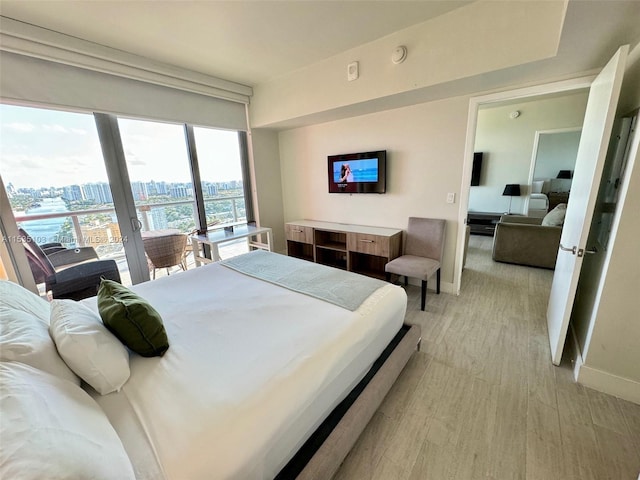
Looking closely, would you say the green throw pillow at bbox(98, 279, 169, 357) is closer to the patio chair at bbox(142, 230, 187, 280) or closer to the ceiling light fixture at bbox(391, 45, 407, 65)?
the patio chair at bbox(142, 230, 187, 280)

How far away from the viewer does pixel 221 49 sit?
248 cm

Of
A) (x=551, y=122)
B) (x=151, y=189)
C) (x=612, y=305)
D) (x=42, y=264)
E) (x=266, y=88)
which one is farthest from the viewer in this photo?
(x=551, y=122)

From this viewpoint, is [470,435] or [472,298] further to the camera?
[472,298]

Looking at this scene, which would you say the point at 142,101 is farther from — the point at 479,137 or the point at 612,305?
the point at 479,137

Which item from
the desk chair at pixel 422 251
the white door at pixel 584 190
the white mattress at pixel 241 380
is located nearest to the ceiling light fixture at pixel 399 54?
the white door at pixel 584 190

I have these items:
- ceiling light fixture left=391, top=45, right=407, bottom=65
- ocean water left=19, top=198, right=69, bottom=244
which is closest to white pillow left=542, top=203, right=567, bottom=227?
ceiling light fixture left=391, top=45, right=407, bottom=65

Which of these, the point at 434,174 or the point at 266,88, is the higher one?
the point at 266,88

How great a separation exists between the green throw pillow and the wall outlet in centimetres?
266

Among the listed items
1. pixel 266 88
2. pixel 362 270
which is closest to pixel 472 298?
pixel 362 270

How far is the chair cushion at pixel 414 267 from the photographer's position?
2586mm

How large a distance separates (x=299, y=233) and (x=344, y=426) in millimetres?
2906

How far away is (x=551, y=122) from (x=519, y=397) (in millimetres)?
5605

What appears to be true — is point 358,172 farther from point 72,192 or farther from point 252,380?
point 72,192

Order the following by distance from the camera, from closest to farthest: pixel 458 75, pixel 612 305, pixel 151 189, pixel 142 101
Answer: pixel 612 305 < pixel 458 75 < pixel 142 101 < pixel 151 189
